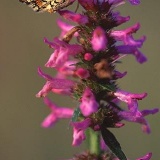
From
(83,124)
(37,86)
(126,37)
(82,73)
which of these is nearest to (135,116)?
(83,124)

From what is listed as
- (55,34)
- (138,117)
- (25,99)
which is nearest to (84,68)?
(138,117)

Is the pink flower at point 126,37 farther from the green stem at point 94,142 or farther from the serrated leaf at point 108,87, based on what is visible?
the green stem at point 94,142

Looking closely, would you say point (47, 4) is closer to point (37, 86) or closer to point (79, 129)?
point (79, 129)

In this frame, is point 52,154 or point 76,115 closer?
point 76,115

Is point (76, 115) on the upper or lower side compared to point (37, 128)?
upper

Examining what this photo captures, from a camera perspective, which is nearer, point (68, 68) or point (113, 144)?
point (113, 144)

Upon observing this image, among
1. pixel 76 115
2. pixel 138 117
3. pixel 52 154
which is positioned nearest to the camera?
pixel 76 115

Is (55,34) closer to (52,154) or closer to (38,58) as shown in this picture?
(38,58)

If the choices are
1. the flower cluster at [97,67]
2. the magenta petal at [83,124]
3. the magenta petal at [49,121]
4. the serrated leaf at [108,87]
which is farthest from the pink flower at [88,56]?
the magenta petal at [49,121]
